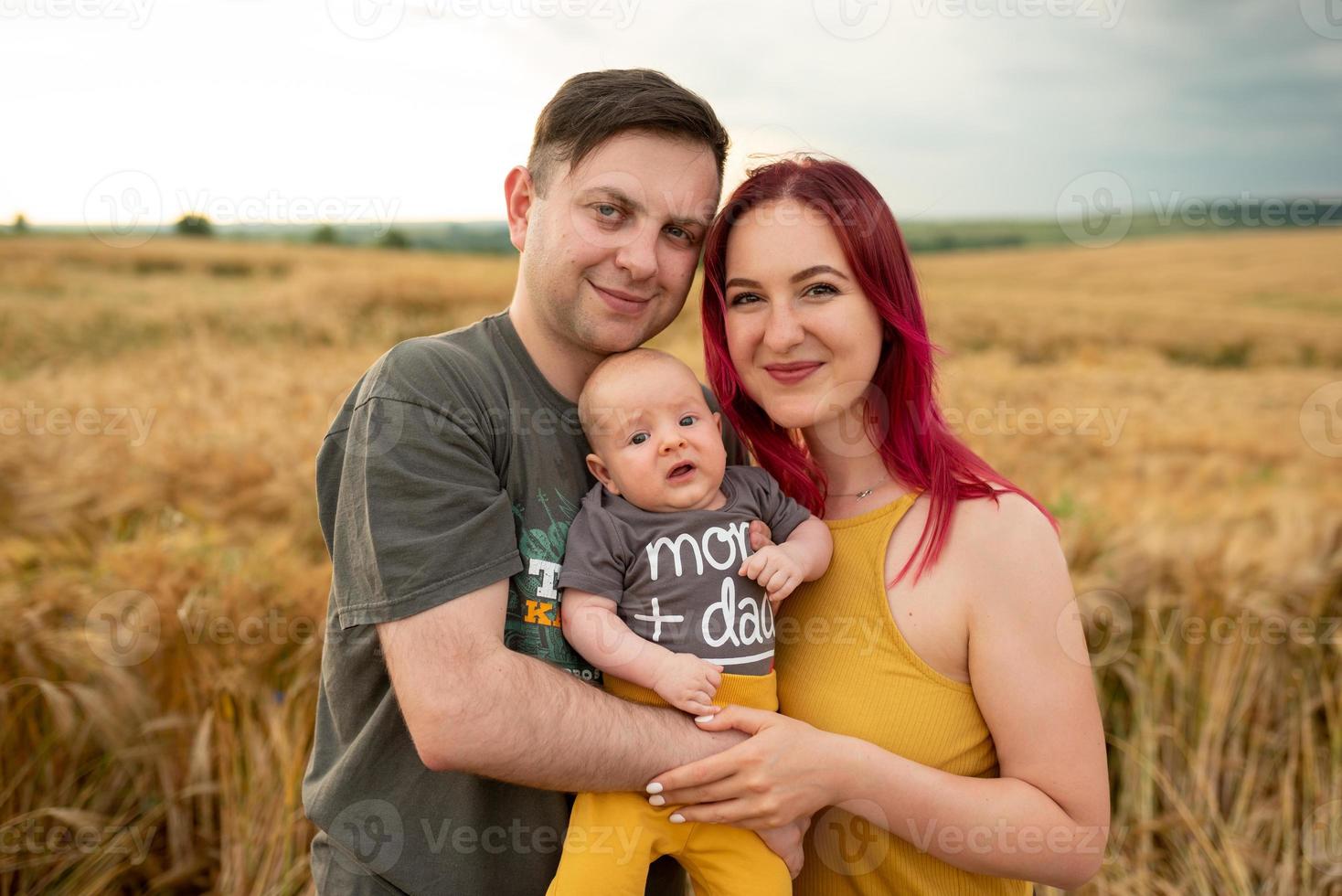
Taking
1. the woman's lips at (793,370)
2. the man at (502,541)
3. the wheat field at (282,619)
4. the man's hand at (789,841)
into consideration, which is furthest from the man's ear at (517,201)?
the man's hand at (789,841)

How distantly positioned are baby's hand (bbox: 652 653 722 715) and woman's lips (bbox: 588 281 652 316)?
0.93 metres

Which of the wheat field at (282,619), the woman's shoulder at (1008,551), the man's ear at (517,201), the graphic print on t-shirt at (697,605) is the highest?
the man's ear at (517,201)

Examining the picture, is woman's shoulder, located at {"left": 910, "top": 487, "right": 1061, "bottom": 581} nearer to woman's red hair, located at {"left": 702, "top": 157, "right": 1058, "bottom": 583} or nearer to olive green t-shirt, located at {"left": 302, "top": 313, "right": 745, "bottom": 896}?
woman's red hair, located at {"left": 702, "top": 157, "right": 1058, "bottom": 583}

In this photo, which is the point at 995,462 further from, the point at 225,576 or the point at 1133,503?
the point at 225,576

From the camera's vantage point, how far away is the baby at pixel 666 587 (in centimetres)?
211

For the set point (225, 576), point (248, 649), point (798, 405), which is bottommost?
point (248, 649)

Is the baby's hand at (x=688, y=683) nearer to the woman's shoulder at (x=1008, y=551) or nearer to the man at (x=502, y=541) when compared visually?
the man at (x=502, y=541)

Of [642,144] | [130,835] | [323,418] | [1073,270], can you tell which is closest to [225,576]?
[130,835]

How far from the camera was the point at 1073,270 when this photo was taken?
1883 cm

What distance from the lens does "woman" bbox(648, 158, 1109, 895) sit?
2062 mm

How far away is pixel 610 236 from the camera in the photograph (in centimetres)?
241

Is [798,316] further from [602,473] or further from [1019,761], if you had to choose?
[1019,761]

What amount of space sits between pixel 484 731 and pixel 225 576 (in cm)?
225

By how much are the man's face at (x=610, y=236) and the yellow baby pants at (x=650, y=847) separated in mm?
956
